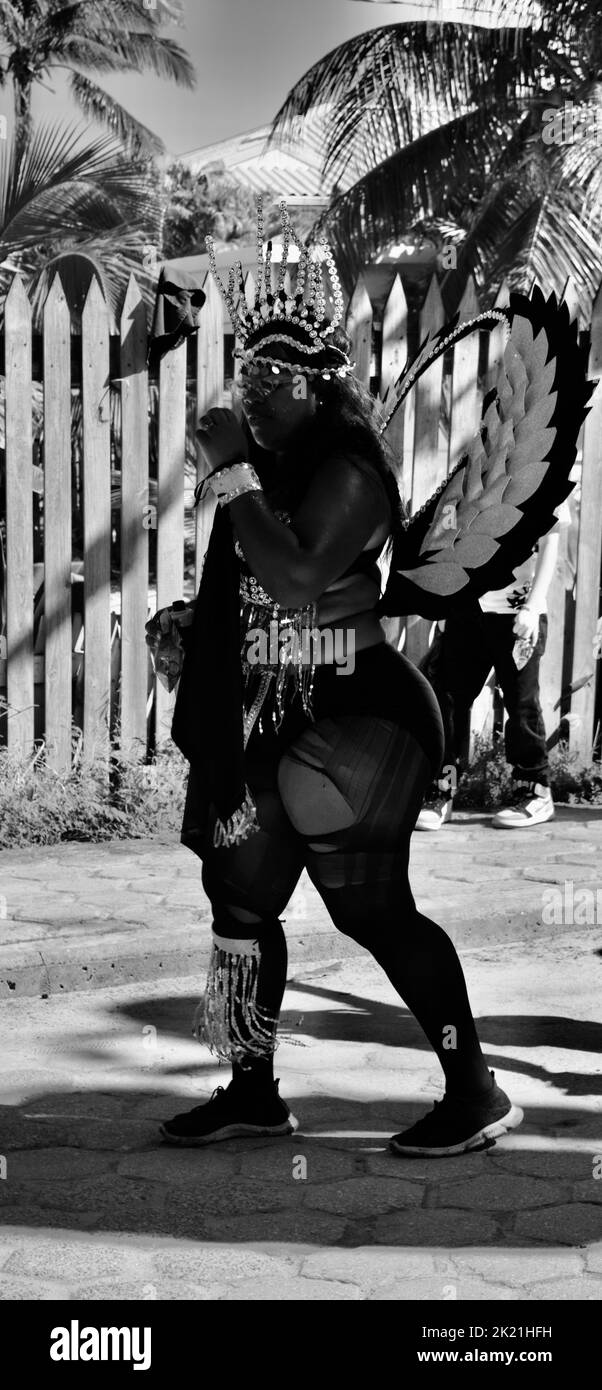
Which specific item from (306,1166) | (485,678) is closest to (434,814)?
(485,678)

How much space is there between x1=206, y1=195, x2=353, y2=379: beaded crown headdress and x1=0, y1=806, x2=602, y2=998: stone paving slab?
7.47 feet

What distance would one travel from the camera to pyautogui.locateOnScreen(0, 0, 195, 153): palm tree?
33781 mm

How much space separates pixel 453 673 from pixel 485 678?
236 millimetres

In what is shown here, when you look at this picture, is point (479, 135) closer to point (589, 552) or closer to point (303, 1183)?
point (589, 552)

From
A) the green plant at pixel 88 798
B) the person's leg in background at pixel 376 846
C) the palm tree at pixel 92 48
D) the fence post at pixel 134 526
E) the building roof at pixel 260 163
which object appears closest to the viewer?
the person's leg in background at pixel 376 846

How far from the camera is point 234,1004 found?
3.51 metres

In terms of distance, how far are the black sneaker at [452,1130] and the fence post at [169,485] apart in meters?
3.74

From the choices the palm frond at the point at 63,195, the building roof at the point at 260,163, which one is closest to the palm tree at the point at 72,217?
the palm frond at the point at 63,195

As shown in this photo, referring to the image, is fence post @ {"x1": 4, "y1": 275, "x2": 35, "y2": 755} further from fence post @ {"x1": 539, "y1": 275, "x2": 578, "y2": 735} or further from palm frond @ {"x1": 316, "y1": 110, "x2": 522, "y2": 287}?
palm frond @ {"x1": 316, "y1": 110, "x2": 522, "y2": 287}

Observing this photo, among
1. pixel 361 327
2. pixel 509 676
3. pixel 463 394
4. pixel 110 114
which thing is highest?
pixel 110 114

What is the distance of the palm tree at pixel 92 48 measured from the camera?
33.8m

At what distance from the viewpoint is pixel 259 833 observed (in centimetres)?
341

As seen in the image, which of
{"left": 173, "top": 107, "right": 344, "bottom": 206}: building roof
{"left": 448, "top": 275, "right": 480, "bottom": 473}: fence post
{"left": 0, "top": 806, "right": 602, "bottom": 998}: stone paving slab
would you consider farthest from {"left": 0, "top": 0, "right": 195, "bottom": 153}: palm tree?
{"left": 0, "top": 806, "right": 602, "bottom": 998}: stone paving slab

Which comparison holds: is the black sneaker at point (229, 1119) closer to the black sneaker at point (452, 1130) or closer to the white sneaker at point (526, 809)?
the black sneaker at point (452, 1130)
